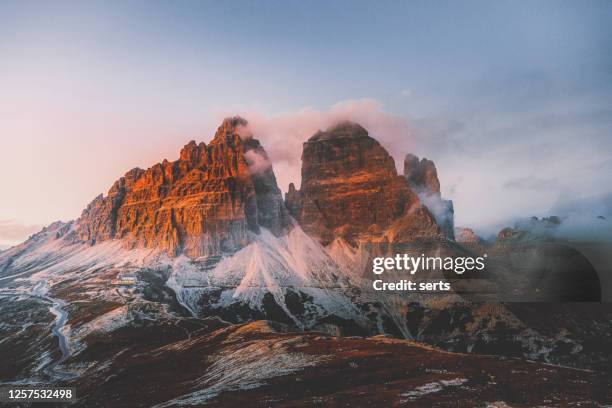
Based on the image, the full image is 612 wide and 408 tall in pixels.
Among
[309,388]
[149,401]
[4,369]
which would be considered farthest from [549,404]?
[4,369]

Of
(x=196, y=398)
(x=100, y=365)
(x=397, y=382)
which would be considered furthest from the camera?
(x=100, y=365)

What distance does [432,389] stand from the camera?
3071 inches

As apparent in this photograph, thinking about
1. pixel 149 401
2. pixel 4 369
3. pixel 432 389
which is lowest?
pixel 4 369

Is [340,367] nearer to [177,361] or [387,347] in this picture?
[387,347]

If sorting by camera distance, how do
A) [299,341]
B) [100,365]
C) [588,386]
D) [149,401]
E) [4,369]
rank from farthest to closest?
1. [4,369]
2. [100,365]
3. [299,341]
4. [149,401]
5. [588,386]

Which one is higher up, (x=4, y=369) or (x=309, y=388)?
(x=309, y=388)

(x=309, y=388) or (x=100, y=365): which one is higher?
(x=309, y=388)

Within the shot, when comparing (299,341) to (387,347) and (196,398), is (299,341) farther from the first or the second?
(196,398)

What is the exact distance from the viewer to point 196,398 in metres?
92.3

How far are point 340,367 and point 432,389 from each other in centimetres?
2749

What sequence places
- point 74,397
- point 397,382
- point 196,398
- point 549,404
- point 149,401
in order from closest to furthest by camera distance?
point 549,404 → point 397,382 → point 196,398 → point 149,401 → point 74,397

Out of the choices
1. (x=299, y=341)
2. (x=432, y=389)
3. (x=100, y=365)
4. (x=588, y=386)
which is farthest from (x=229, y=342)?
(x=588, y=386)

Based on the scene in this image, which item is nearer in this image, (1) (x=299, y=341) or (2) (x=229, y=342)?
(1) (x=299, y=341)

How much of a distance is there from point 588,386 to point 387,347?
179ft
